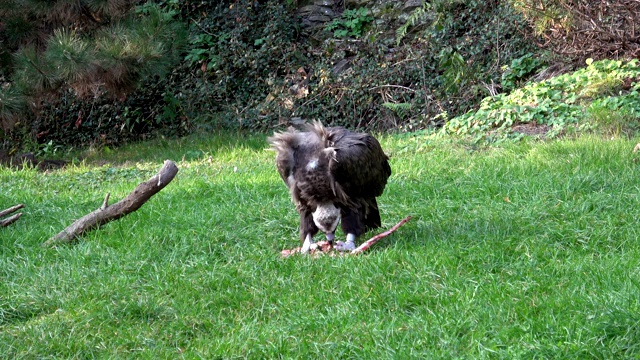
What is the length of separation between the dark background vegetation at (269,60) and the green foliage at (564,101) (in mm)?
701

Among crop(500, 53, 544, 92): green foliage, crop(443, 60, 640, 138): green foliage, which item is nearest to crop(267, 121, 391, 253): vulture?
crop(443, 60, 640, 138): green foliage

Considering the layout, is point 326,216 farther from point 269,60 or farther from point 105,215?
point 269,60

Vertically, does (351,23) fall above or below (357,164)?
below

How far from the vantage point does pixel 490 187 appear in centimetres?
739

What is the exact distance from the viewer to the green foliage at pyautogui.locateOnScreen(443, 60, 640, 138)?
32.1ft

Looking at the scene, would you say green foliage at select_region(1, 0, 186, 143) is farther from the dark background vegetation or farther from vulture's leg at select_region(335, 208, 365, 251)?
vulture's leg at select_region(335, 208, 365, 251)

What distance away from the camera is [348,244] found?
20.2 ft

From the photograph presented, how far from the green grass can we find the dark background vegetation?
319cm

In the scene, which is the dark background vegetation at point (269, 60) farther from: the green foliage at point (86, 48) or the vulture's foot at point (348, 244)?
the vulture's foot at point (348, 244)

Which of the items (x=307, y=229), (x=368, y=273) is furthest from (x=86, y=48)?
(x=368, y=273)

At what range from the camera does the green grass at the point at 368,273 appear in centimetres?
426

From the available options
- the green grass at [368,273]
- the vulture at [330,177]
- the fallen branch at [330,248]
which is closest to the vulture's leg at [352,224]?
the vulture at [330,177]

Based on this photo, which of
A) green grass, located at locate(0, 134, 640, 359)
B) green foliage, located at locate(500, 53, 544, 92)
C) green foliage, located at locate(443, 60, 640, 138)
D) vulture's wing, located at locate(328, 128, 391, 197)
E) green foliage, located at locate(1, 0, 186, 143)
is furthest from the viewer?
green foliage, located at locate(500, 53, 544, 92)

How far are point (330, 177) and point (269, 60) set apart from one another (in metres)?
9.31
